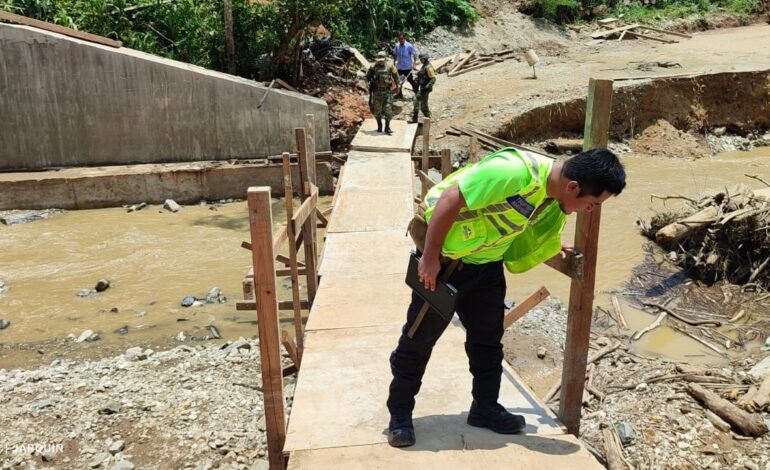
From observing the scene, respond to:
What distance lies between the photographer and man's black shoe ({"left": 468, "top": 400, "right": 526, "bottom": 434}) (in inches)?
123

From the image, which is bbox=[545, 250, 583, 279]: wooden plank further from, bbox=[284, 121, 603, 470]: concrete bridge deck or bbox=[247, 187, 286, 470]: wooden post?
bbox=[247, 187, 286, 470]: wooden post

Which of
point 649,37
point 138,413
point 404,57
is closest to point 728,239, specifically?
point 138,413

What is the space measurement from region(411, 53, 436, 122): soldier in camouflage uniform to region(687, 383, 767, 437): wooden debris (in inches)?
373

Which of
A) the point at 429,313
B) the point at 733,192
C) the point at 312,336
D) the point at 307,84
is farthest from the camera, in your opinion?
the point at 307,84

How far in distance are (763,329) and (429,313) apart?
5.48 m

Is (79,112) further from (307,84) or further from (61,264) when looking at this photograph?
(307,84)

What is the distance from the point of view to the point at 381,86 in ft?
38.3

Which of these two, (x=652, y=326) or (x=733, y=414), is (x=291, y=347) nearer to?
(x=733, y=414)

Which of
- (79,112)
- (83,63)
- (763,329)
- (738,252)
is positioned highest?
(83,63)

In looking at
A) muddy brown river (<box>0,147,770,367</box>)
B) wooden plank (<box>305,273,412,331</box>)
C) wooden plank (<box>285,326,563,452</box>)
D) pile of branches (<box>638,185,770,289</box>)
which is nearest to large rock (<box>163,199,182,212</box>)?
muddy brown river (<box>0,147,770,367</box>)

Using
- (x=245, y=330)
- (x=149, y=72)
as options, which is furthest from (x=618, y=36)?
(x=245, y=330)

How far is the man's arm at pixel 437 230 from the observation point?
2.61 meters

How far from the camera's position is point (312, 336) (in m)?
4.32

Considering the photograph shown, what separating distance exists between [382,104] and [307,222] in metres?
7.12
